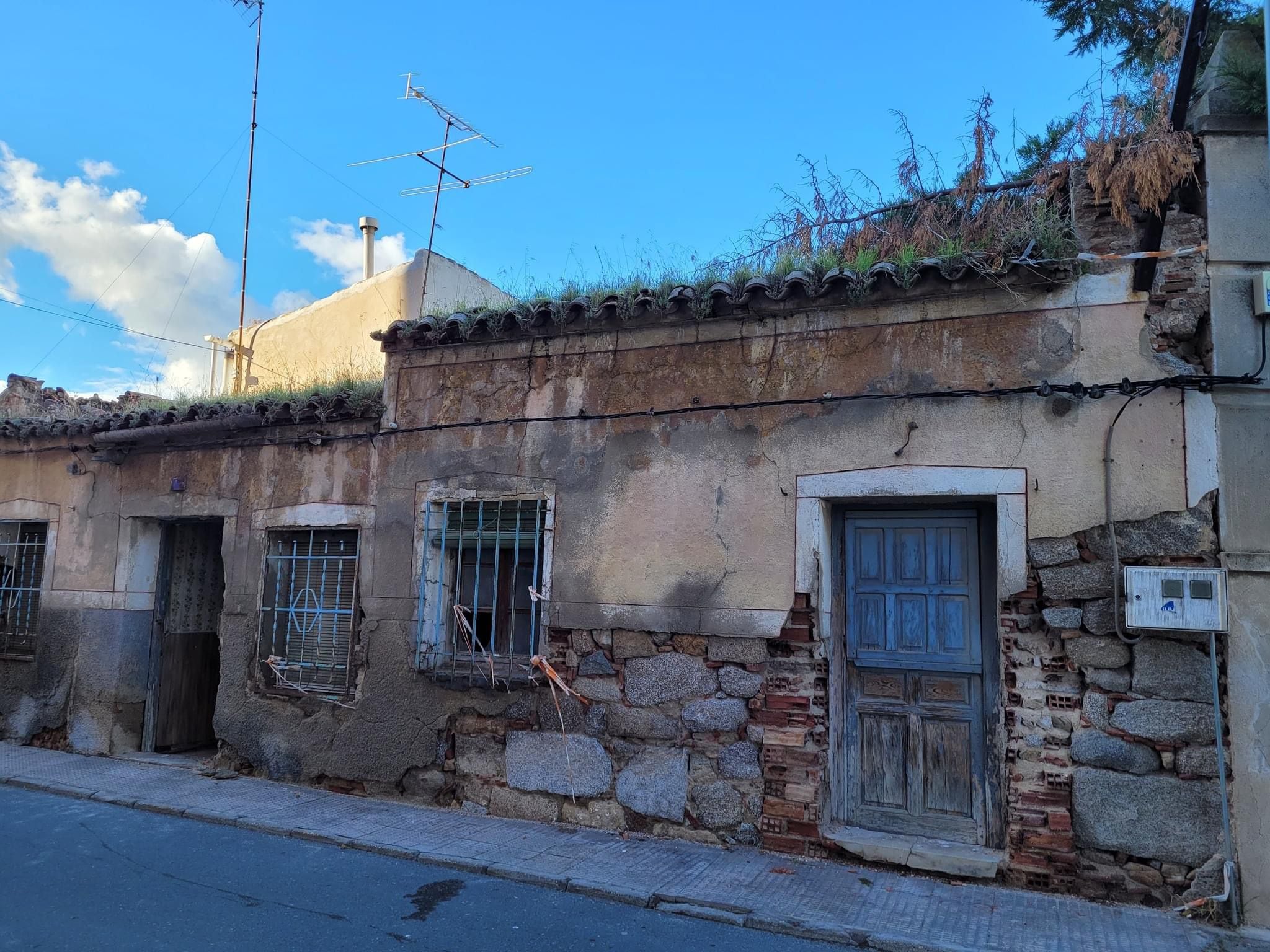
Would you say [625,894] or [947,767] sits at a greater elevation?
[947,767]

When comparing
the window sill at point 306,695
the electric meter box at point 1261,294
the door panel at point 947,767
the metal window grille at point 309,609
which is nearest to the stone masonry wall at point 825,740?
the door panel at point 947,767

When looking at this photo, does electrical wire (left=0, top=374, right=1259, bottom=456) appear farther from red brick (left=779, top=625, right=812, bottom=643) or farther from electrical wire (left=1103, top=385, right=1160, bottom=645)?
red brick (left=779, top=625, right=812, bottom=643)

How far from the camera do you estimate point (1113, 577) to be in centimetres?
482

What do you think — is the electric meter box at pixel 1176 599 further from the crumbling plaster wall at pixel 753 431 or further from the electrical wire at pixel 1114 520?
the crumbling plaster wall at pixel 753 431

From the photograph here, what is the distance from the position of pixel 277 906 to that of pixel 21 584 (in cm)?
632

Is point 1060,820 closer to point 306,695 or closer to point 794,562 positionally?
point 794,562

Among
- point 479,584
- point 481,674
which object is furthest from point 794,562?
point 479,584

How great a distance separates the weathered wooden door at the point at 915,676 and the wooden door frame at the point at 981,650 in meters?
0.03

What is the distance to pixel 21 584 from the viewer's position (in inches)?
361

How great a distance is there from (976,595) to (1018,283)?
188 cm

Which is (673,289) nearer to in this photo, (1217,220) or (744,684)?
(744,684)

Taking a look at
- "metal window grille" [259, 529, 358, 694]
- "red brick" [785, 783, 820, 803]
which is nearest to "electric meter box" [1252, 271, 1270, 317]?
"red brick" [785, 783, 820, 803]

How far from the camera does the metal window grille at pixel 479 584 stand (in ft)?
21.5

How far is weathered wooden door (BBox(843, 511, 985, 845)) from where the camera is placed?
5.41 m
